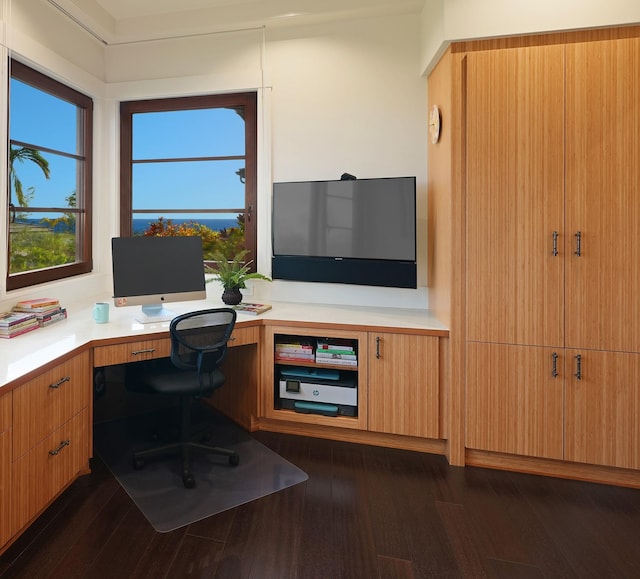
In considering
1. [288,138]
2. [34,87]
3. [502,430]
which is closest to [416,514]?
[502,430]

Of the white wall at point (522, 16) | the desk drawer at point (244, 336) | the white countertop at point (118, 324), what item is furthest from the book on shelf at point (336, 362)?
the white wall at point (522, 16)

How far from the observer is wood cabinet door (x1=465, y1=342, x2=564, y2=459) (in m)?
Answer: 2.33

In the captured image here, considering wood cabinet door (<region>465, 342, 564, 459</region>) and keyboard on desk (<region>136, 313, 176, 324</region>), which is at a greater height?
keyboard on desk (<region>136, 313, 176, 324</region>)

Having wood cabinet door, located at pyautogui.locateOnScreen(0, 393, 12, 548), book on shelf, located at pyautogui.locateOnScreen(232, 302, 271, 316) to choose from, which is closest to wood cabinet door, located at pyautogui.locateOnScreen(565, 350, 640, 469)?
book on shelf, located at pyautogui.locateOnScreen(232, 302, 271, 316)

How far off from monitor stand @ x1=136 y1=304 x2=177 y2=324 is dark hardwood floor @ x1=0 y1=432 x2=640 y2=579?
2.70ft

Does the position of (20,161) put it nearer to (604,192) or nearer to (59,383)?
(59,383)

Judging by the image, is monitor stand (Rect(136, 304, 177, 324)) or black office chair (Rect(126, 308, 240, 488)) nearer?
black office chair (Rect(126, 308, 240, 488))

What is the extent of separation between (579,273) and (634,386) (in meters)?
0.63

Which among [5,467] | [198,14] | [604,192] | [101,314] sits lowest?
[5,467]

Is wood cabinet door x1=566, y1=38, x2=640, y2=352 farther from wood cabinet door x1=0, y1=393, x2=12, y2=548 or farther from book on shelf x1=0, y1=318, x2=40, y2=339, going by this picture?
book on shelf x1=0, y1=318, x2=40, y2=339

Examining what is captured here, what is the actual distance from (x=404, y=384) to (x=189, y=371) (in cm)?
122

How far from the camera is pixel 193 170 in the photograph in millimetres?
3498

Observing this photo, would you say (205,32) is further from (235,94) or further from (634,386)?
(634,386)

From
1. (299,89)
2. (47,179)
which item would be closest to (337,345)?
(299,89)
